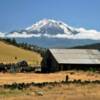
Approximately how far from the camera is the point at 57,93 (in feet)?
127

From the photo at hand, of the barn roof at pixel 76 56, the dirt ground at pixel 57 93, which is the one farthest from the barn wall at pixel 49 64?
the dirt ground at pixel 57 93

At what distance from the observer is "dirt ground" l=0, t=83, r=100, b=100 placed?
36.7m

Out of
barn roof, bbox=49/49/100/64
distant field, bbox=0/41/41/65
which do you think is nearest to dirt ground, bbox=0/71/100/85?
barn roof, bbox=49/49/100/64

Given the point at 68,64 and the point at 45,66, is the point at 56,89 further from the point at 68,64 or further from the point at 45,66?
the point at 45,66

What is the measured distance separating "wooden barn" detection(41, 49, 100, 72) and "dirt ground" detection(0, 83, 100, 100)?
3228cm

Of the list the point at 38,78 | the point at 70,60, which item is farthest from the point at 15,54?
the point at 38,78

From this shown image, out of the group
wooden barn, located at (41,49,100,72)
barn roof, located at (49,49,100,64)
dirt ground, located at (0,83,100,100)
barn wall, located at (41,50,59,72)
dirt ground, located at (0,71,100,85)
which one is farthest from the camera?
barn wall, located at (41,50,59,72)

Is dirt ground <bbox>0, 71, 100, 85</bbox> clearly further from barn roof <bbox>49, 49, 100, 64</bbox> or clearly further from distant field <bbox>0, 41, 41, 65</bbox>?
distant field <bbox>0, 41, 41, 65</bbox>

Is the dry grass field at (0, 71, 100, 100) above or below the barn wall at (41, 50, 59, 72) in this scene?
below

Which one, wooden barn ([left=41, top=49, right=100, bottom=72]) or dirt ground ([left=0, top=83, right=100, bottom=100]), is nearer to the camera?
dirt ground ([left=0, top=83, right=100, bottom=100])

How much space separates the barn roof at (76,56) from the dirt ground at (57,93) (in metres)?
33.4

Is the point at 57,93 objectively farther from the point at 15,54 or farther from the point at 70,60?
the point at 15,54

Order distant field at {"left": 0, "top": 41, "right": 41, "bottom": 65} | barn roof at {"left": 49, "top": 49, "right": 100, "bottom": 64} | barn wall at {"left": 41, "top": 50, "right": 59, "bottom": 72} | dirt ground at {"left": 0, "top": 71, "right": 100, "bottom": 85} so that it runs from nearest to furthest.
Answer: dirt ground at {"left": 0, "top": 71, "right": 100, "bottom": 85}
barn roof at {"left": 49, "top": 49, "right": 100, "bottom": 64}
barn wall at {"left": 41, "top": 50, "right": 59, "bottom": 72}
distant field at {"left": 0, "top": 41, "right": 41, "bottom": 65}

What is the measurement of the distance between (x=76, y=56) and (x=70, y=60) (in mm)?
3173
